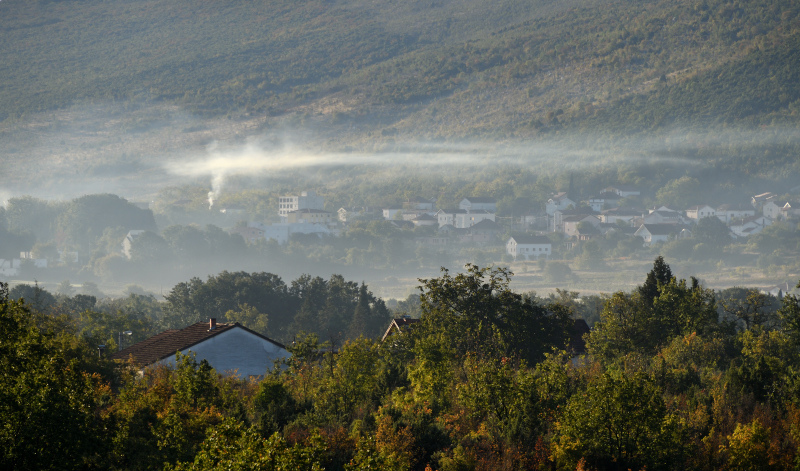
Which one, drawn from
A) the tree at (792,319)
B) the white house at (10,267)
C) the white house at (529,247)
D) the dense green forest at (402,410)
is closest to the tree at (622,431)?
the dense green forest at (402,410)

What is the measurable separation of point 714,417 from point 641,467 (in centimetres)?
606

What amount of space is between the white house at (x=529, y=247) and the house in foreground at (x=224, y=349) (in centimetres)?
13911

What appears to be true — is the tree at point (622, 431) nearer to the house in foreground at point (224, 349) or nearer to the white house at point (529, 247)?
the house in foreground at point (224, 349)

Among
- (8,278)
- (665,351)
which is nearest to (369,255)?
(8,278)

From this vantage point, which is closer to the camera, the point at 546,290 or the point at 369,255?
the point at 546,290

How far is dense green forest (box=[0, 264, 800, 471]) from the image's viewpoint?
18.7m

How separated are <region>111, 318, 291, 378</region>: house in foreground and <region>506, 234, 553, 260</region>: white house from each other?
139107 millimetres

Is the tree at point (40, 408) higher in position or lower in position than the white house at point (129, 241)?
lower

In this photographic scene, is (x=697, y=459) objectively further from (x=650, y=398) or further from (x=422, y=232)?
(x=422, y=232)

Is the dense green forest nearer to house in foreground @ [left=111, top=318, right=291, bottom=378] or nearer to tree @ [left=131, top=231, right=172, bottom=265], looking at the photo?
house in foreground @ [left=111, top=318, right=291, bottom=378]

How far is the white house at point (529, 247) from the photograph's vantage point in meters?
179

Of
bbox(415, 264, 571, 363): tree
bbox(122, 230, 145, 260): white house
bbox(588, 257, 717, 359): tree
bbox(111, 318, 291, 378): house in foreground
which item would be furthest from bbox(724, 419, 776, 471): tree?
bbox(122, 230, 145, 260): white house

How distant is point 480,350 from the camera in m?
40.2

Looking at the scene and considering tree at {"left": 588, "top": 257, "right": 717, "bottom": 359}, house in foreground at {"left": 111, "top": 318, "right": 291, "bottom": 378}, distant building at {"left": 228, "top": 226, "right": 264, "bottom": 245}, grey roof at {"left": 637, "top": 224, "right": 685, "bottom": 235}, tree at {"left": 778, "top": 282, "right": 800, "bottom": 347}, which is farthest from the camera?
distant building at {"left": 228, "top": 226, "right": 264, "bottom": 245}
